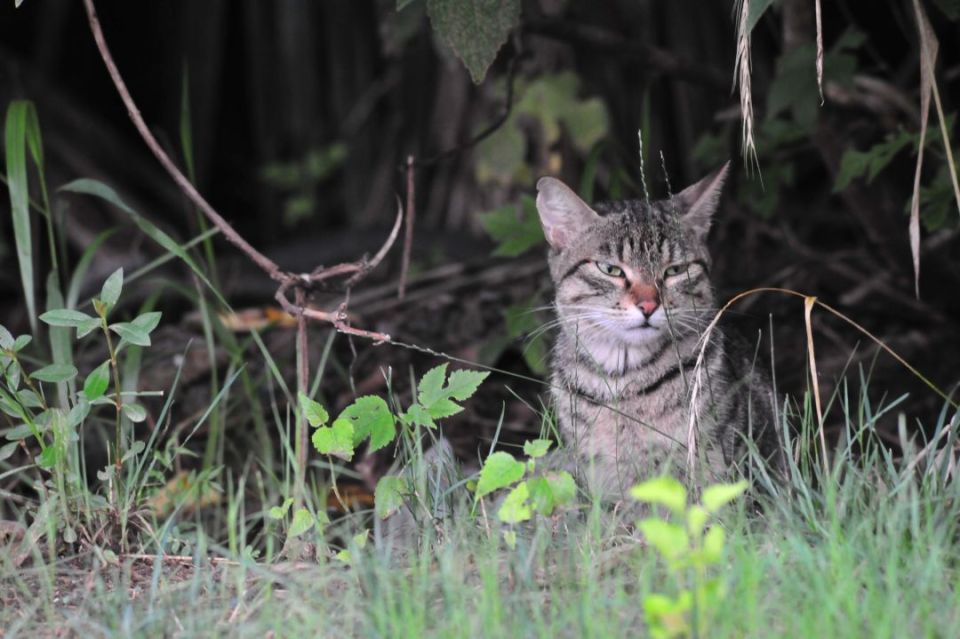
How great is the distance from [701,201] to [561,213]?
1.38 ft

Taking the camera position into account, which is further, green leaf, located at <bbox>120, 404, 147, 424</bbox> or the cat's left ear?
the cat's left ear

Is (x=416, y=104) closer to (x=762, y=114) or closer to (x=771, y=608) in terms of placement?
(x=762, y=114)

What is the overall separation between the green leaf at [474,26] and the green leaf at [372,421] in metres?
0.82

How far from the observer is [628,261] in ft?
12.4

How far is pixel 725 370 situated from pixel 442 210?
110 inches

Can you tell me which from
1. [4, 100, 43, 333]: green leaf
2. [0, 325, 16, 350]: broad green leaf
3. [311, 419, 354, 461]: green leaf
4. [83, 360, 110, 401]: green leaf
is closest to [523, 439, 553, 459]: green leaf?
[311, 419, 354, 461]: green leaf

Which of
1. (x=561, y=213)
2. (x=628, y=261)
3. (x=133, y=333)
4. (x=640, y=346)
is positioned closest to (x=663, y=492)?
(x=133, y=333)

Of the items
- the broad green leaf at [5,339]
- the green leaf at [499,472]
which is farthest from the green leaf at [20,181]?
the green leaf at [499,472]

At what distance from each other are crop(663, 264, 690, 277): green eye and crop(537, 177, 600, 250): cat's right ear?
0.87 feet

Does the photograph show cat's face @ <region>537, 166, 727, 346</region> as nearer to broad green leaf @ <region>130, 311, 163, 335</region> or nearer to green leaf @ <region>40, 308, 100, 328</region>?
broad green leaf @ <region>130, 311, 163, 335</region>

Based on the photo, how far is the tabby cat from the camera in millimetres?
3359

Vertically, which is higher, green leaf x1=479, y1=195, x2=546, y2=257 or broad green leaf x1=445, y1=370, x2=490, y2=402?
green leaf x1=479, y1=195, x2=546, y2=257

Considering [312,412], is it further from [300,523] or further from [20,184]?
[20,184]

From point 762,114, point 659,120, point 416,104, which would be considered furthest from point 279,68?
point 762,114
